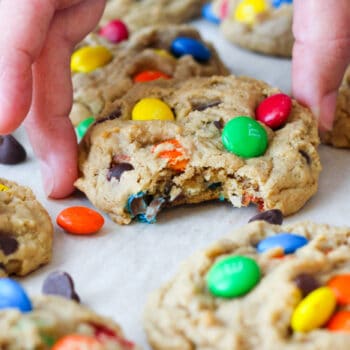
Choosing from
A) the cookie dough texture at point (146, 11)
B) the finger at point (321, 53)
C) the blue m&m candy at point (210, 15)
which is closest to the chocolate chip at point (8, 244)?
the finger at point (321, 53)

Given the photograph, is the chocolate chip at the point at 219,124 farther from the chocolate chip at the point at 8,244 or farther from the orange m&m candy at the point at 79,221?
the chocolate chip at the point at 8,244

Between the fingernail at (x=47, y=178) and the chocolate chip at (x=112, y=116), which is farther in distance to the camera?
the chocolate chip at (x=112, y=116)

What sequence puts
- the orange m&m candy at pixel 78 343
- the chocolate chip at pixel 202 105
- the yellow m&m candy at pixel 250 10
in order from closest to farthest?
the orange m&m candy at pixel 78 343 < the chocolate chip at pixel 202 105 < the yellow m&m candy at pixel 250 10

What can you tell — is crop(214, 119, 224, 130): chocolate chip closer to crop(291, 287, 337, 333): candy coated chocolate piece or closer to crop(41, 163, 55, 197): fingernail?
crop(41, 163, 55, 197): fingernail

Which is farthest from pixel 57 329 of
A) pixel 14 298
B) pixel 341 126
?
pixel 341 126

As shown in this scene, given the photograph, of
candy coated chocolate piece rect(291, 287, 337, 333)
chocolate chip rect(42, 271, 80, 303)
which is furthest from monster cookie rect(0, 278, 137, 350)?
candy coated chocolate piece rect(291, 287, 337, 333)
